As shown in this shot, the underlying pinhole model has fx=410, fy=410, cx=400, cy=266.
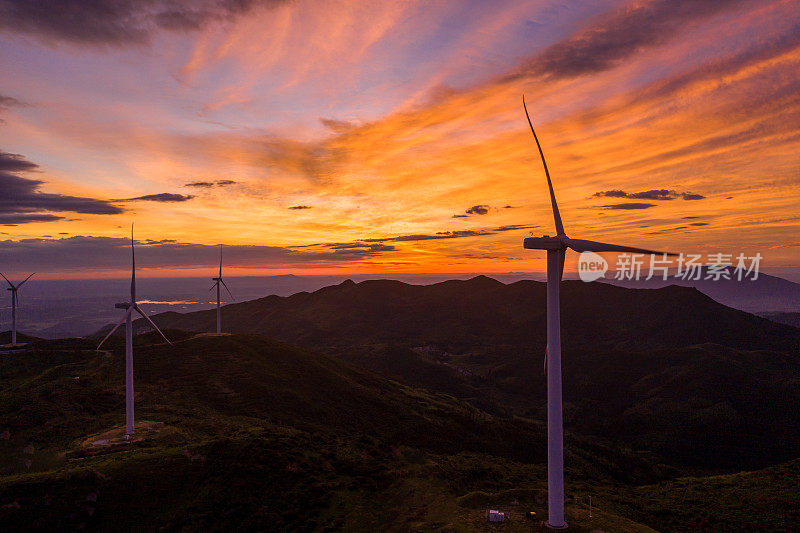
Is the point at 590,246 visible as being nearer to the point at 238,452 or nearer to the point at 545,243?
the point at 545,243

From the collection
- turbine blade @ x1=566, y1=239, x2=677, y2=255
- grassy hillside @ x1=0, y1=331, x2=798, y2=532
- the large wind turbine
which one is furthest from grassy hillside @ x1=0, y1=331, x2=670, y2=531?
turbine blade @ x1=566, y1=239, x2=677, y2=255

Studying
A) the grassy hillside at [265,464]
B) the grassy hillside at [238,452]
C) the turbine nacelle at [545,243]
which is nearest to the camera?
the turbine nacelle at [545,243]

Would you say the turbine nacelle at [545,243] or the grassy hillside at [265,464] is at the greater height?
the turbine nacelle at [545,243]

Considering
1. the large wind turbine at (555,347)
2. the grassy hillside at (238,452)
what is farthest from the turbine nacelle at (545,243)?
the grassy hillside at (238,452)

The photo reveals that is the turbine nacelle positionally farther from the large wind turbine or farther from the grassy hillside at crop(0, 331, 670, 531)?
the grassy hillside at crop(0, 331, 670, 531)

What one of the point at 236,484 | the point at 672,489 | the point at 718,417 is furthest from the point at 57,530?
the point at 718,417

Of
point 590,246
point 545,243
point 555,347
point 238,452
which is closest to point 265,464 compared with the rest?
point 238,452

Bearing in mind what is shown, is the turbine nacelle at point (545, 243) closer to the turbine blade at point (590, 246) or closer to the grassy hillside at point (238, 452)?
the turbine blade at point (590, 246)

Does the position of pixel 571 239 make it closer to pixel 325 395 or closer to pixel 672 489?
pixel 672 489
